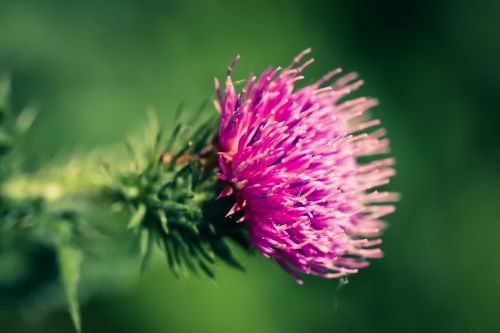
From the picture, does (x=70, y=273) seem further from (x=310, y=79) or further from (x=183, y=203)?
(x=310, y=79)

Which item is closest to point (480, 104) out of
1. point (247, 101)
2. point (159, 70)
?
point (159, 70)

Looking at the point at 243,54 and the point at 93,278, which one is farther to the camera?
the point at 243,54

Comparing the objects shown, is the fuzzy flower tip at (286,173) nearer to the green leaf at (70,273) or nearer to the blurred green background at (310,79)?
the green leaf at (70,273)

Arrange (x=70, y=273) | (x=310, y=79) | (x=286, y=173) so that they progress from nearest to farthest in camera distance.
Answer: (x=286, y=173) → (x=70, y=273) → (x=310, y=79)

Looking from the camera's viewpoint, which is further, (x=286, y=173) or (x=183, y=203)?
(x=183, y=203)

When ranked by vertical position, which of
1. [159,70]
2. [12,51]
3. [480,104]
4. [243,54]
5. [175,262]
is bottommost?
[175,262]

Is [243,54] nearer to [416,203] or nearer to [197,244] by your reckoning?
[416,203]

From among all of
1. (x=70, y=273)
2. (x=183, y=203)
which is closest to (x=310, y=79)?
(x=183, y=203)
